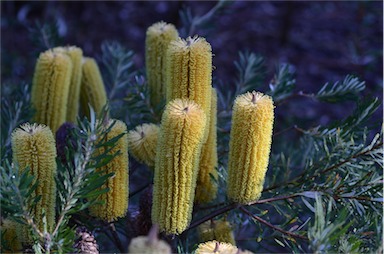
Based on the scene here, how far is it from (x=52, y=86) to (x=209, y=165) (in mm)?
275

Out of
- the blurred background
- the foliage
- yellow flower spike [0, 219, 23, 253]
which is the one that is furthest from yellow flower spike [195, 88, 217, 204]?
the blurred background

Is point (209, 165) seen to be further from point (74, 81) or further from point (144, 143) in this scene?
point (74, 81)

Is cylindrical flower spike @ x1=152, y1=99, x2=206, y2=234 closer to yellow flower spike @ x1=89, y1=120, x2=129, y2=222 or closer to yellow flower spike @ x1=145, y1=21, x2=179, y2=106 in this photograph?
yellow flower spike @ x1=89, y1=120, x2=129, y2=222

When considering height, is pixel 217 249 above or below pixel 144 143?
below

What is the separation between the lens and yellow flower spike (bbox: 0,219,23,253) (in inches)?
29.9

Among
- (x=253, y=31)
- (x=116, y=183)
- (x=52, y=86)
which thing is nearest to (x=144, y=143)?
(x=116, y=183)

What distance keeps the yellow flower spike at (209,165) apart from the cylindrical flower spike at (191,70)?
0.05m

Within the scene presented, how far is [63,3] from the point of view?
9.79ft

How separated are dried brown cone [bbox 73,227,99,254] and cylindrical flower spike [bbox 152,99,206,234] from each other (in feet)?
0.25

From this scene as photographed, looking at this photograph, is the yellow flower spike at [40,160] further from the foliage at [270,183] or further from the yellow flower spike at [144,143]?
the yellow flower spike at [144,143]

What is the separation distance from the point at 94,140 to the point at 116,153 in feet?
0.10

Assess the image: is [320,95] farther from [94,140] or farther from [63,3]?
[63,3]

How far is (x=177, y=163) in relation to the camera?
2.25 ft

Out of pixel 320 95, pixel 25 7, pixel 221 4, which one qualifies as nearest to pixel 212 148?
pixel 320 95
